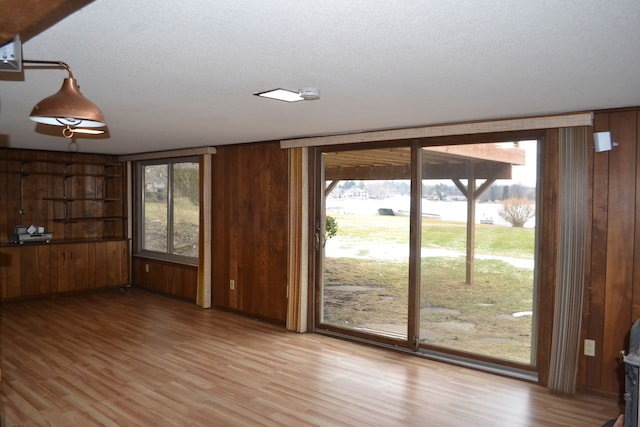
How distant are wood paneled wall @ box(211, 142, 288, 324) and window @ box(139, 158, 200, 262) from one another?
0.65 metres

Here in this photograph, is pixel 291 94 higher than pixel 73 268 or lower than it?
higher

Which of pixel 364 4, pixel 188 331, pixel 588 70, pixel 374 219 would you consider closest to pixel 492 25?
pixel 364 4

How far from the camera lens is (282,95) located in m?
3.08

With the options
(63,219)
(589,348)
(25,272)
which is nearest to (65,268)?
(25,272)

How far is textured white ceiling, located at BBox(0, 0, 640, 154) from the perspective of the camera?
1728 mm

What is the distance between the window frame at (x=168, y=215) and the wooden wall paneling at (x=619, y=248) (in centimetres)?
487

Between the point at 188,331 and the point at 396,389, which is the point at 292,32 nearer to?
the point at 396,389

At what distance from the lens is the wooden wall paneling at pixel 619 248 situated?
347 cm

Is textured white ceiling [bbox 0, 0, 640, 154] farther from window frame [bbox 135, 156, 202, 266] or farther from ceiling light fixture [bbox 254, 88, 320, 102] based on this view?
window frame [bbox 135, 156, 202, 266]

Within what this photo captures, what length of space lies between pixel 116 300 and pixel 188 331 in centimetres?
219

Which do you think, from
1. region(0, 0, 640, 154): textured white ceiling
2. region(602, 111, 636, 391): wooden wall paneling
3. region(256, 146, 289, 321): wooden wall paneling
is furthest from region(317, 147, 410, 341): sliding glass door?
region(602, 111, 636, 391): wooden wall paneling

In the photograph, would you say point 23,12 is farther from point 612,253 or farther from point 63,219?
point 63,219

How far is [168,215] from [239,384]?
416cm

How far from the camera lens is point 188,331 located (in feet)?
17.6
